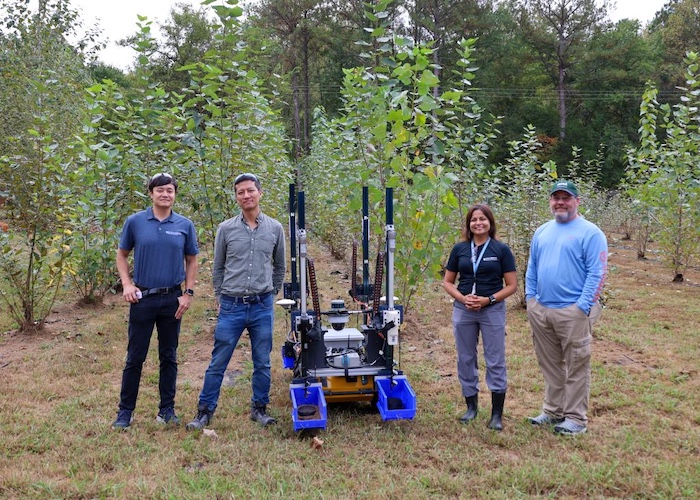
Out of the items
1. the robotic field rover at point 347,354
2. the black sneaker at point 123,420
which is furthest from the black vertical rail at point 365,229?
the black sneaker at point 123,420

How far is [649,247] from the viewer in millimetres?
14750

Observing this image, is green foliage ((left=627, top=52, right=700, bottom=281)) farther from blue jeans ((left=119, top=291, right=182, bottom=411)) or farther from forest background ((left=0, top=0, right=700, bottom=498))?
blue jeans ((left=119, top=291, right=182, bottom=411))

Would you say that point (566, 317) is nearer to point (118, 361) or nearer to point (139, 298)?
point (139, 298)

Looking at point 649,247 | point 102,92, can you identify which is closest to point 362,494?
point 102,92

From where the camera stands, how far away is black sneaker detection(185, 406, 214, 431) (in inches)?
150

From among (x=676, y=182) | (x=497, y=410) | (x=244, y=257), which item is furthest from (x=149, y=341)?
(x=676, y=182)

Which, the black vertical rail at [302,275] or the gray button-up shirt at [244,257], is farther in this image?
the gray button-up shirt at [244,257]

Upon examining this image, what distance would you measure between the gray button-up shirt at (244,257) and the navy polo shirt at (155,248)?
0.90 ft

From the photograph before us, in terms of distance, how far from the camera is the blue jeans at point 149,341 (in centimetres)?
375

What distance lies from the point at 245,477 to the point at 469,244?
86.1 inches

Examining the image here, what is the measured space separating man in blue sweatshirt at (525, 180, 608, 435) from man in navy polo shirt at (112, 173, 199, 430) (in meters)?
2.50

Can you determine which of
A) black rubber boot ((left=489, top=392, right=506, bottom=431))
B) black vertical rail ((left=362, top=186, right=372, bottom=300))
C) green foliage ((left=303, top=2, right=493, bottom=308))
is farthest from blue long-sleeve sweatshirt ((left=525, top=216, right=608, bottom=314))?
green foliage ((left=303, top=2, right=493, bottom=308))

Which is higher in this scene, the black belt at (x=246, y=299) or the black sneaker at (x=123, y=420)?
the black belt at (x=246, y=299)

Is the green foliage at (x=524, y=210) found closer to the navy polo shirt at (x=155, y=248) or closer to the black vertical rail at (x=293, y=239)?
the black vertical rail at (x=293, y=239)
